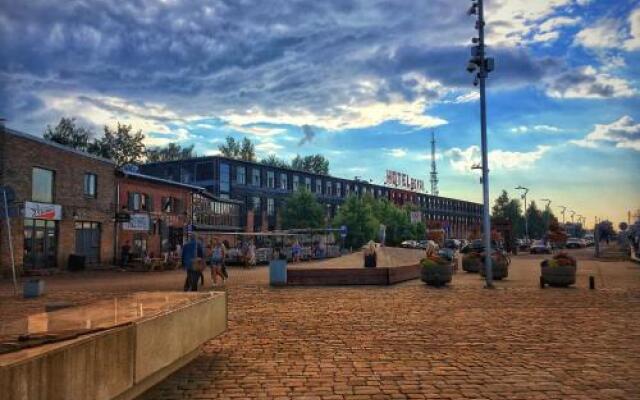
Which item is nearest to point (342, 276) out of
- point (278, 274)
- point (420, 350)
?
point (278, 274)

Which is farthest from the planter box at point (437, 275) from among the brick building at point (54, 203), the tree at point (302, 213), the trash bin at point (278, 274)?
the tree at point (302, 213)

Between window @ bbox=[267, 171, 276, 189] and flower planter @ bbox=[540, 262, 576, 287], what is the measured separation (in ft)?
187

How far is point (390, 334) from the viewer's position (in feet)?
32.2

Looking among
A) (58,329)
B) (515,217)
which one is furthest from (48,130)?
(515,217)

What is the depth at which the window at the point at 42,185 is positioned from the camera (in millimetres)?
29119

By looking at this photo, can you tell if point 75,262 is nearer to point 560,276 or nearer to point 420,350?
point 560,276

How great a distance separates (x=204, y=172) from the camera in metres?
65.6

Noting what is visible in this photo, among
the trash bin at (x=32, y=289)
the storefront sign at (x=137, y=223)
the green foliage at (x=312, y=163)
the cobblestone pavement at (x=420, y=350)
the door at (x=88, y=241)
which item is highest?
the green foliage at (x=312, y=163)

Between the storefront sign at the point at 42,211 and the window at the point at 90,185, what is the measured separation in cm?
333

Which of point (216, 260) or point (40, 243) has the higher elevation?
point (40, 243)

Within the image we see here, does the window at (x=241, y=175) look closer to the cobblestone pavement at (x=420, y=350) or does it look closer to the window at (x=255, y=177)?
the window at (x=255, y=177)

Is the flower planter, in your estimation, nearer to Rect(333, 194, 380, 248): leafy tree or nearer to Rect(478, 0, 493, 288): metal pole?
Rect(478, 0, 493, 288): metal pole

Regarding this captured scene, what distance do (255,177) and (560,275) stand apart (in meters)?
55.3

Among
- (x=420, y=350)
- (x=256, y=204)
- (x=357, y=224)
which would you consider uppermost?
(x=256, y=204)
